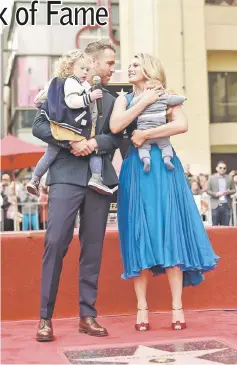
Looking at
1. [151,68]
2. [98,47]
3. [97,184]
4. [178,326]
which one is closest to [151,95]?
[151,68]

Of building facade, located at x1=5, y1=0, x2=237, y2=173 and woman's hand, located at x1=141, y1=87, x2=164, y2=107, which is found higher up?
building facade, located at x1=5, y1=0, x2=237, y2=173

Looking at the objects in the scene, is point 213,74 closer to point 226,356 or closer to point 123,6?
point 123,6

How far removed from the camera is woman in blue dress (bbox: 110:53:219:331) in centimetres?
402

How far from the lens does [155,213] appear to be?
4.08 meters

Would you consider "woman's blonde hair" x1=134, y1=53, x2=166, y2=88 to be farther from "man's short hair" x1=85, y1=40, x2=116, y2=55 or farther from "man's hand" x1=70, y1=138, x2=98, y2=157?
"man's hand" x1=70, y1=138, x2=98, y2=157

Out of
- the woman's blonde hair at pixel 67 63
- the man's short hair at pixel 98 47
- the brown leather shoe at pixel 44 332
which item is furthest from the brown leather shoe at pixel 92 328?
the man's short hair at pixel 98 47

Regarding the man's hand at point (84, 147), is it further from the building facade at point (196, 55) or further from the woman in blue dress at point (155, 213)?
the building facade at point (196, 55)

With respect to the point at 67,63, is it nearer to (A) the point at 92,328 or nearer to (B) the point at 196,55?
(A) the point at 92,328

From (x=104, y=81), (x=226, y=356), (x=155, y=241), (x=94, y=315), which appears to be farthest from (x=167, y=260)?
(x=104, y=81)

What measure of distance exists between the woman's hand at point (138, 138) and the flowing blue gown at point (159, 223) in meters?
0.10

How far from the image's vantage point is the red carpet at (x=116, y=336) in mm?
3430

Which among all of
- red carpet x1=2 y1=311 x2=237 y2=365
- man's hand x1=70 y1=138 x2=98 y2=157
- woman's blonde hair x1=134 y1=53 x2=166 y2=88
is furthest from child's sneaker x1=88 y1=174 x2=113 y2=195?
red carpet x1=2 y1=311 x2=237 y2=365

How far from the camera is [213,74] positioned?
21344 mm

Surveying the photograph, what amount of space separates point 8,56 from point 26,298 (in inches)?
1093
